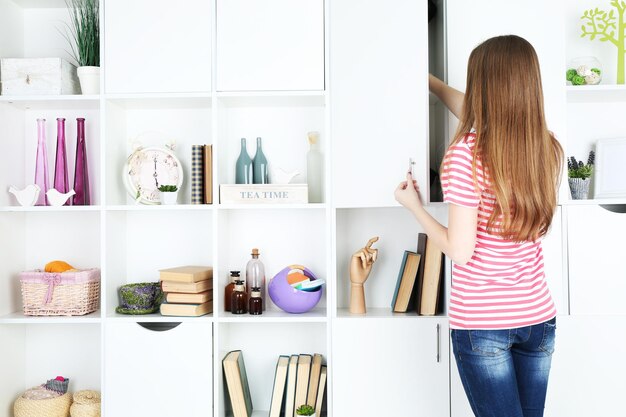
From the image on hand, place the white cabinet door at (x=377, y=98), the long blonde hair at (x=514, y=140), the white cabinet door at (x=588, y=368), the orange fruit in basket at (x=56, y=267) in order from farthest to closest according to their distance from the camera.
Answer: the orange fruit in basket at (x=56, y=267)
the white cabinet door at (x=377, y=98)
the white cabinet door at (x=588, y=368)
the long blonde hair at (x=514, y=140)

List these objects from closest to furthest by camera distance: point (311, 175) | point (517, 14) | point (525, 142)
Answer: point (525, 142) → point (517, 14) → point (311, 175)

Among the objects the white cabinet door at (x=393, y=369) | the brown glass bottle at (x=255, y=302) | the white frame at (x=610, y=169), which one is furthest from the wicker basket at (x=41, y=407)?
the white frame at (x=610, y=169)

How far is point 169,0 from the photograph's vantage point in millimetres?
2375

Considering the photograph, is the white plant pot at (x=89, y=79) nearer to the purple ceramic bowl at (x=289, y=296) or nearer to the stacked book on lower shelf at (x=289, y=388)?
the purple ceramic bowl at (x=289, y=296)

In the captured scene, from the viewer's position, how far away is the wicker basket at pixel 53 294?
241 cm

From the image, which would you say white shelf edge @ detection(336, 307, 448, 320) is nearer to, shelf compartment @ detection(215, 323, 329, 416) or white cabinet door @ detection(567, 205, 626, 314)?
shelf compartment @ detection(215, 323, 329, 416)

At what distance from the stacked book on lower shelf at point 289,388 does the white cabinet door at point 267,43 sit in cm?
114

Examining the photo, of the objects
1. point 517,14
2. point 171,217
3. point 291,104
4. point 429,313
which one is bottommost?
point 429,313

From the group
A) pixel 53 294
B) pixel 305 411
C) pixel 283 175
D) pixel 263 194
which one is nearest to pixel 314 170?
pixel 283 175

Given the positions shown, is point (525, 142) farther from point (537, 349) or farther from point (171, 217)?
point (171, 217)

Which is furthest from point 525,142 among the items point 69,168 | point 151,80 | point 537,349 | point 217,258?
point 69,168

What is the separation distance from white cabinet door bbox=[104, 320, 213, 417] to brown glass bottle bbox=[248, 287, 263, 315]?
0.19 m

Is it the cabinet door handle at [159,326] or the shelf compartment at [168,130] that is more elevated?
the shelf compartment at [168,130]

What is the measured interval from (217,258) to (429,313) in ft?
2.88
